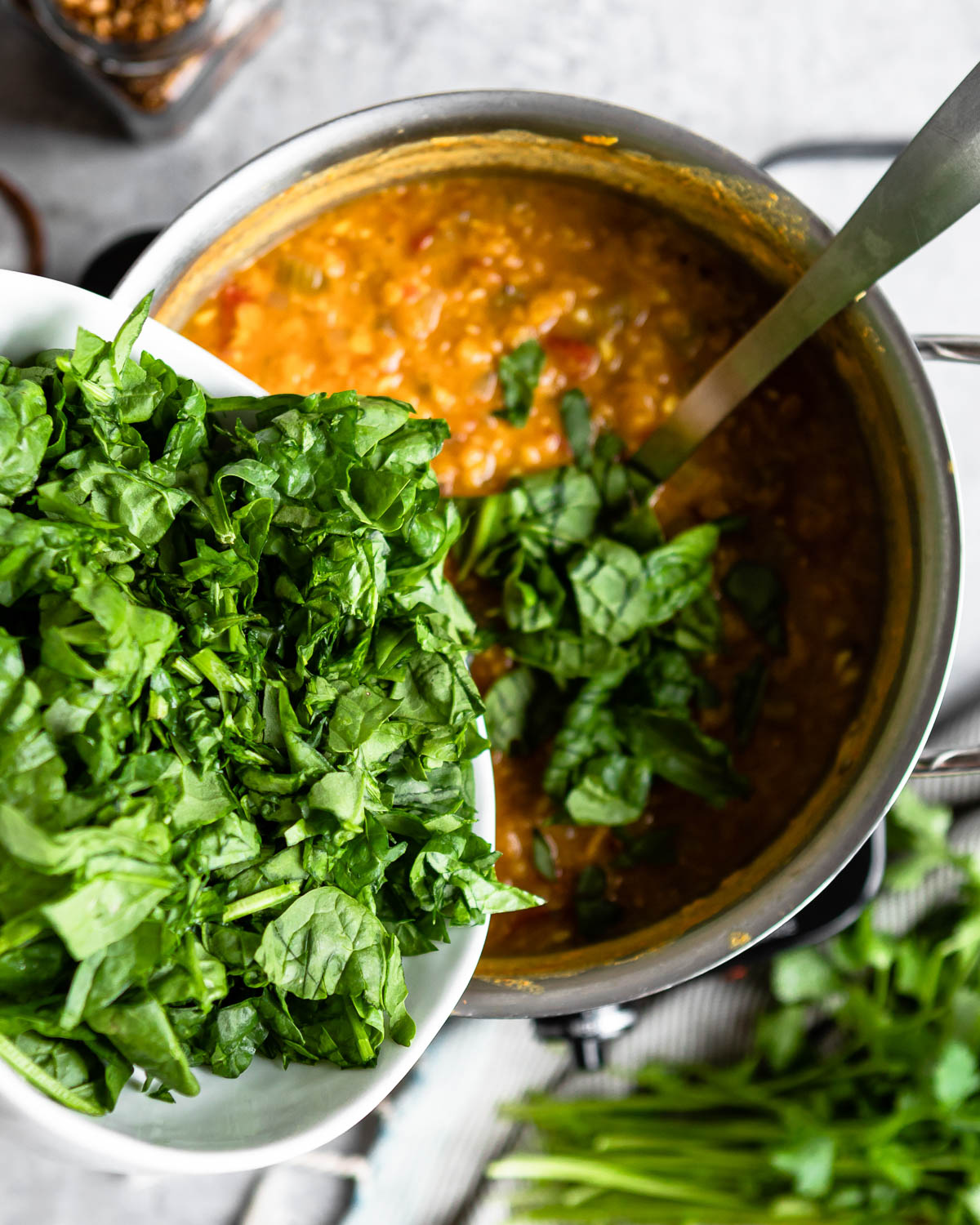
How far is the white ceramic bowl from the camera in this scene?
2.63 feet

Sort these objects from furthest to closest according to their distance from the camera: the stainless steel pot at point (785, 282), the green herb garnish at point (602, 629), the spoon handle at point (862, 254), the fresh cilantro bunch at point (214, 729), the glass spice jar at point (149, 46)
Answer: the glass spice jar at point (149, 46) < the green herb garnish at point (602, 629) < the stainless steel pot at point (785, 282) < the spoon handle at point (862, 254) < the fresh cilantro bunch at point (214, 729)

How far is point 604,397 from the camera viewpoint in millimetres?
1268

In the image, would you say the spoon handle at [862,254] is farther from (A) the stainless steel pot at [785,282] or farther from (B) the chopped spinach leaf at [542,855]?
(B) the chopped spinach leaf at [542,855]

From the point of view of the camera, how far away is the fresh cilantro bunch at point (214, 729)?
0.73 meters

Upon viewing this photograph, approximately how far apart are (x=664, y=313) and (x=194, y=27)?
74cm

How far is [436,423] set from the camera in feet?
3.14

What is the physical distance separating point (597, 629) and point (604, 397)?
27 centimetres

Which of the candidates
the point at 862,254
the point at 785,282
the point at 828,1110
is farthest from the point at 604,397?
the point at 828,1110

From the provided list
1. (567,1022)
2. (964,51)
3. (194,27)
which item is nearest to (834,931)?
(567,1022)

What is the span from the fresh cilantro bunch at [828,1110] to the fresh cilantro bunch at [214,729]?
2.85 feet

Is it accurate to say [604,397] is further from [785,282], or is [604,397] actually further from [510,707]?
[510,707]

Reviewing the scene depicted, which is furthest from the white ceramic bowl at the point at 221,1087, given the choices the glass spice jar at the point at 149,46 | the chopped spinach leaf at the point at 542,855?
the glass spice jar at the point at 149,46

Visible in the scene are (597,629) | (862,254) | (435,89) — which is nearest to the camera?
(862,254)

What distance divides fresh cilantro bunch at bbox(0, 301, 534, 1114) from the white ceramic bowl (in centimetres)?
2
